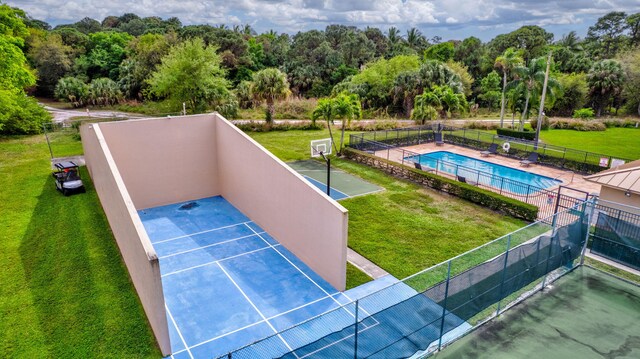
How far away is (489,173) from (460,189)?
17.0 feet

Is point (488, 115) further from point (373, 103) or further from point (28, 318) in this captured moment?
point (28, 318)

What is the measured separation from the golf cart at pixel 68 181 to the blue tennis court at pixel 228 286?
506 centimetres

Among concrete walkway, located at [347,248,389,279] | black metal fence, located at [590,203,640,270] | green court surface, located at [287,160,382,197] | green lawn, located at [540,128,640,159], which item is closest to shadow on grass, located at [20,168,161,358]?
concrete walkway, located at [347,248,389,279]

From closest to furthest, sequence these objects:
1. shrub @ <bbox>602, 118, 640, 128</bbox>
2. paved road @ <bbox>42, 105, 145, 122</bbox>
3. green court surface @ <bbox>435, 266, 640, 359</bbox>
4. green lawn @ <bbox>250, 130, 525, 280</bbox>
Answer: green court surface @ <bbox>435, 266, 640, 359</bbox> < green lawn @ <bbox>250, 130, 525, 280</bbox> < shrub @ <bbox>602, 118, 640, 128</bbox> < paved road @ <bbox>42, 105, 145, 122</bbox>

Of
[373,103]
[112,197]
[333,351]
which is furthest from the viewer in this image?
[373,103]

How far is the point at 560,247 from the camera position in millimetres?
11961

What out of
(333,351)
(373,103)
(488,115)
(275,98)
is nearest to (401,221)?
(333,351)

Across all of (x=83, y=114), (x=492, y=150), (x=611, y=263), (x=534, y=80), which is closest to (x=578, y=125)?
(x=534, y=80)

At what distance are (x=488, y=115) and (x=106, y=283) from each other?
47967 mm

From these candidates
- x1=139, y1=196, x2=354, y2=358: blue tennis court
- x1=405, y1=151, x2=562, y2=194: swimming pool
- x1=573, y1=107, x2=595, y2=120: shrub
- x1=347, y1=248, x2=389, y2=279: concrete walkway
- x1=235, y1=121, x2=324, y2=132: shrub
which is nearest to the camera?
x1=139, y1=196, x2=354, y2=358: blue tennis court

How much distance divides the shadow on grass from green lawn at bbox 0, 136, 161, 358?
0.02 m

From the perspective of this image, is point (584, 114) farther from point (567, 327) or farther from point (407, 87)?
point (567, 327)

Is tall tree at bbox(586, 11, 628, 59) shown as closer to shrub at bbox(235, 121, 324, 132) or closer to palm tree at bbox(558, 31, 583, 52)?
palm tree at bbox(558, 31, 583, 52)

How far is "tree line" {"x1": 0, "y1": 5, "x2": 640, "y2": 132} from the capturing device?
34312 millimetres
